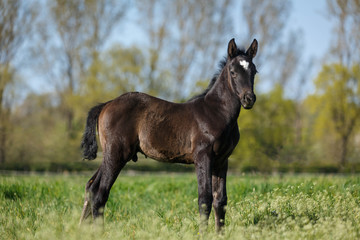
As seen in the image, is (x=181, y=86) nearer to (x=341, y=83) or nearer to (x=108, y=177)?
(x=341, y=83)

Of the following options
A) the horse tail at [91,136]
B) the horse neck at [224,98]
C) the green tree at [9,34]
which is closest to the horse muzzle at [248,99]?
the horse neck at [224,98]

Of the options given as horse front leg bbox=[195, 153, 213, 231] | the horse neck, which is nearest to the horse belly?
horse front leg bbox=[195, 153, 213, 231]

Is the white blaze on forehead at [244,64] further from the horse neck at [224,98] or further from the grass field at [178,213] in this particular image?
the grass field at [178,213]

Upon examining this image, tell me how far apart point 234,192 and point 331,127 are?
21359 mm

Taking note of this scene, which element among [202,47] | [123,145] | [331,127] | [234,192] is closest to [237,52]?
[123,145]

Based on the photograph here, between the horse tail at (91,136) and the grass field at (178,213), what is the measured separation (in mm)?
886

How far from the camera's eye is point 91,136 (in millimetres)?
5645

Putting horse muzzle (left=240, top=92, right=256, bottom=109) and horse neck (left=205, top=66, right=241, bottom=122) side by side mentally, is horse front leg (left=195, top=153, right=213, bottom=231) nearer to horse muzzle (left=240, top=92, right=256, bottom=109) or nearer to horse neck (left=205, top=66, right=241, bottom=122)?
horse neck (left=205, top=66, right=241, bottom=122)

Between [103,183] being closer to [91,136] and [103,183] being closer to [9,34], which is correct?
[91,136]

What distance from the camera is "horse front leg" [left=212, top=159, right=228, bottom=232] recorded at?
17.1 ft

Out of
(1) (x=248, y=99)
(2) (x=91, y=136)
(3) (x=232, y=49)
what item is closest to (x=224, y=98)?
(1) (x=248, y=99)

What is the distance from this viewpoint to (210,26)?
30719mm

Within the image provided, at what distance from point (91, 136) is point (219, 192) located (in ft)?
6.84

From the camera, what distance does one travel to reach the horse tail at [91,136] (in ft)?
18.4
